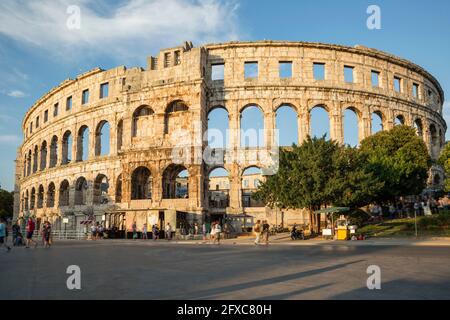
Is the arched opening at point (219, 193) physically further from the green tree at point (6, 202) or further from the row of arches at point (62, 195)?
the green tree at point (6, 202)

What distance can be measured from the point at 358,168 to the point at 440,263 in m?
15.8

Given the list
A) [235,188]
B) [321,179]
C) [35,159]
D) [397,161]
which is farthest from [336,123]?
[35,159]

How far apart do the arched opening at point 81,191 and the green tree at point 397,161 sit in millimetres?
29722

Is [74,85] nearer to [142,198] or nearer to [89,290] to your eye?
[142,198]

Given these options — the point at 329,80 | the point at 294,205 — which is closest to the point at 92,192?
the point at 294,205

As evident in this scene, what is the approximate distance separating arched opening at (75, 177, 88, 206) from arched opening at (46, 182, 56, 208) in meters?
5.50

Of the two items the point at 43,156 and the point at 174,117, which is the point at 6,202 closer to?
the point at 43,156

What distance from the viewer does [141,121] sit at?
36.4 meters

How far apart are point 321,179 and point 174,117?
15.6 meters

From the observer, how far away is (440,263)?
34.4 feet

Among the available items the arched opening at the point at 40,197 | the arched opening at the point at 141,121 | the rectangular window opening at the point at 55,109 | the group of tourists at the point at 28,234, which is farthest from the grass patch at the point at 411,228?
the arched opening at the point at 40,197

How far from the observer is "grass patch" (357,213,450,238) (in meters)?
24.2

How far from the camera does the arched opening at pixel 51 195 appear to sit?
46.7 meters

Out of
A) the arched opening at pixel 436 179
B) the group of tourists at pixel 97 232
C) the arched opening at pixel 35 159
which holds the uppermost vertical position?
the arched opening at pixel 35 159
